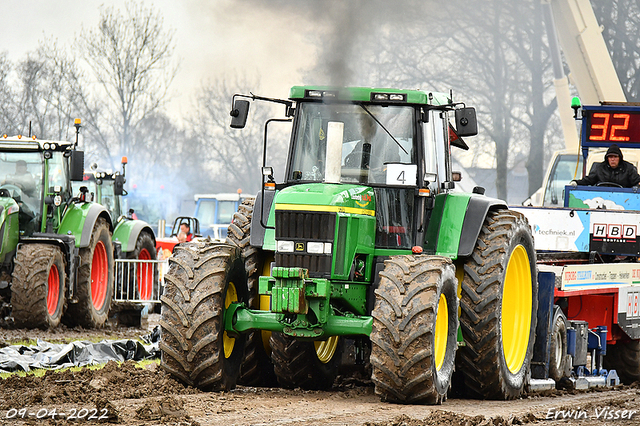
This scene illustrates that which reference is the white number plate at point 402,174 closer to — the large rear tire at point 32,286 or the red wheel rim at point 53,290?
the large rear tire at point 32,286

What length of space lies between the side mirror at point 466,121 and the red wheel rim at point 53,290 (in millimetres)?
7722

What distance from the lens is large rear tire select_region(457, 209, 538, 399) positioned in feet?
26.4

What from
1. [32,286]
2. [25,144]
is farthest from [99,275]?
[32,286]

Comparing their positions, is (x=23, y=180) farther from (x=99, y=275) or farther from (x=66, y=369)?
(x=66, y=369)

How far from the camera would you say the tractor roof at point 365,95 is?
8.12 m

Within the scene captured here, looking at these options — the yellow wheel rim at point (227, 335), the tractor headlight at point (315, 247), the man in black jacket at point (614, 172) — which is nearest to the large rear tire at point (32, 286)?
the yellow wheel rim at point (227, 335)

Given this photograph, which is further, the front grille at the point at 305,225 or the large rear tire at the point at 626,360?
the large rear tire at the point at 626,360

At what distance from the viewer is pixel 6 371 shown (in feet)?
30.6

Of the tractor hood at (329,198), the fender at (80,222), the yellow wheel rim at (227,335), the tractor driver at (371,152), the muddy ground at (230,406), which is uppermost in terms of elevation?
the tractor driver at (371,152)

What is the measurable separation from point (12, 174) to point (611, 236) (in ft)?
29.4

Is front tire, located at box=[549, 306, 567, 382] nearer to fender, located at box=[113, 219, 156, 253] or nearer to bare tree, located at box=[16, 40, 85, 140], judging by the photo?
fender, located at box=[113, 219, 156, 253]

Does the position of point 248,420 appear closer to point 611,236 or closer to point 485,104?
point 611,236

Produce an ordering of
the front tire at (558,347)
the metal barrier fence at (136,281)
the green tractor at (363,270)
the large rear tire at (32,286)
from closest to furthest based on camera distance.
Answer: the green tractor at (363,270) → the front tire at (558,347) → the large rear tire at (32,286) → the metal barrier fence at (136,281)

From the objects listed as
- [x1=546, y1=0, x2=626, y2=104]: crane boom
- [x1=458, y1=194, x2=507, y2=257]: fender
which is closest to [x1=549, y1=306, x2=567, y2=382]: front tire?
[x1=458, y1=194, x2=507, y2=257]: fender
